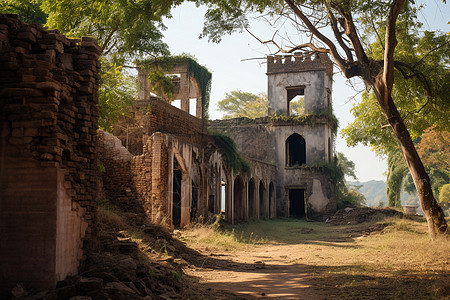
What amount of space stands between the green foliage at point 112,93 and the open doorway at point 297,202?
63.7 feet

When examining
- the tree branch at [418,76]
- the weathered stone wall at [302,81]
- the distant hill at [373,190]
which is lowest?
the distant hill at [373,190]

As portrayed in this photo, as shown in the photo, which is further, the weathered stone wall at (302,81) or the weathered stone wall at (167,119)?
the weathered stone wall at (302,81)

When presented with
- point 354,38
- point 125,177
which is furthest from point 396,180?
point 125,177

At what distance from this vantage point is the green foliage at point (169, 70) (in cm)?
1784

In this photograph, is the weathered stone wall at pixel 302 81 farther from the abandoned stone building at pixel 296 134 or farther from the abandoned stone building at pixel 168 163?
the abandoned stone building at pixel 168 163

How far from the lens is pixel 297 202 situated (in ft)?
104

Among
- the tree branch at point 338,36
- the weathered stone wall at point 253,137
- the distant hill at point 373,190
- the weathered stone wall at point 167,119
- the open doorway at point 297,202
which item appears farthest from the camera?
the distant hill at point 373,190

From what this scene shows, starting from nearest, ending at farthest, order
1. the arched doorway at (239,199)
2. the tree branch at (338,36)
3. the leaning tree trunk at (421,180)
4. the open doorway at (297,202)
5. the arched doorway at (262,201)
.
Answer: the leaning tree trunk at (421,180) < the tree branch at (338,36) < the arched doorway at (239,199) < the arched doorway at (262,201) < the open doorway at (297,202)

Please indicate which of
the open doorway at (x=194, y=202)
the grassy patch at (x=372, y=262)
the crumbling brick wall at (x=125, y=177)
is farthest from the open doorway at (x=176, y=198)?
the grassy patch at (x=372, y=262)

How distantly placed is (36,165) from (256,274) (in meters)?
4.89

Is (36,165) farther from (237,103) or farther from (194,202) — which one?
(237,103)

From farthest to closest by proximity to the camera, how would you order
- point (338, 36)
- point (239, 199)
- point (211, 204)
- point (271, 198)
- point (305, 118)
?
point (305, 118), point (271, 198), point (239, 199), point (211, 204), point (338, 36)

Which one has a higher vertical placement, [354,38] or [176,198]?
[354,38]

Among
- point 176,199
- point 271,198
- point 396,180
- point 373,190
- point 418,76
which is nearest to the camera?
point 418,76
